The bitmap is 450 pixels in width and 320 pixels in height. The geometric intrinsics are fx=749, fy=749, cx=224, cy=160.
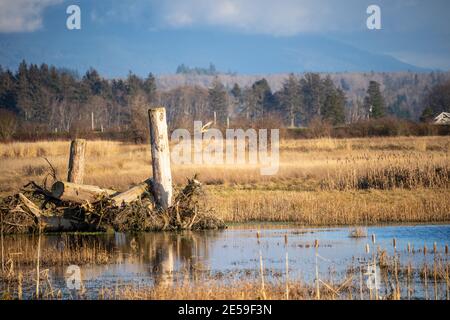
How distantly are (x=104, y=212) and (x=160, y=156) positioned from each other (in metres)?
2.04

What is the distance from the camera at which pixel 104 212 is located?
19.3 meters

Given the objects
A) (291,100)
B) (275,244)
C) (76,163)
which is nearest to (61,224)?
(76,163)

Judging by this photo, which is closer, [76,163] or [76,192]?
[76,192]

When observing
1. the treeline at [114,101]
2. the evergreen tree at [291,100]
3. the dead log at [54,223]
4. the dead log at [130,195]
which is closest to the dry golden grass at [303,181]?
the dead log at [130,195]

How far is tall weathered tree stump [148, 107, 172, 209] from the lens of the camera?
19.5m

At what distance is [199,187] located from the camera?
1959 centimetres

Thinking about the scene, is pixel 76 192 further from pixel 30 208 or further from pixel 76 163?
pixel 76 163

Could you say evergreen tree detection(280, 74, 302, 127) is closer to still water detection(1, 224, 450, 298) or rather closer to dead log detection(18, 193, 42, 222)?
Answer: dead log detection(18, 193, 42, 222)

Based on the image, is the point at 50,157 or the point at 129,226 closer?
the point at 129,226

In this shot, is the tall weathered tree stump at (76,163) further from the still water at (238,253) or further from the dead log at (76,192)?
the still water at (238,253)

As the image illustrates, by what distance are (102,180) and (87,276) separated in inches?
625

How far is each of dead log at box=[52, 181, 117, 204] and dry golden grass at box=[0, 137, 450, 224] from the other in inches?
173

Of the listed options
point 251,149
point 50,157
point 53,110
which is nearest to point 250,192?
point 50,157
